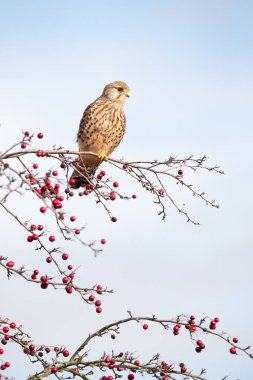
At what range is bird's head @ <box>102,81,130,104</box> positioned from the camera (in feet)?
33.2

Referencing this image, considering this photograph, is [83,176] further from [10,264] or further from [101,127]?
[101,127]

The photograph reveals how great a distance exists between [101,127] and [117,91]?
1.08 metres

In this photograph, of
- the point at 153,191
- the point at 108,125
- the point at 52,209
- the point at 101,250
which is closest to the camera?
the point at 52,209

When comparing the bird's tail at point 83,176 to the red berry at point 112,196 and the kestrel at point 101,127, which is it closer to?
the kestrel at point 101,127

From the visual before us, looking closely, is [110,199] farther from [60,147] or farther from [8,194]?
[8,194]

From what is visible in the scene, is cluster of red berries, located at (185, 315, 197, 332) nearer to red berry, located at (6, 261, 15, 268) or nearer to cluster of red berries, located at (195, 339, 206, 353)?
cluster of red berries, located at (195, 339, 206, 353)

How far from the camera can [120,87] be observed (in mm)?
10266

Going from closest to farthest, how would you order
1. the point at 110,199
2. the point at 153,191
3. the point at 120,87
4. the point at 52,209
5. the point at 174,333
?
1. the point at 52,209
2. the point at 174,333
3. the point at 110,199
4. the point at 153,191
5. the point at 120,87

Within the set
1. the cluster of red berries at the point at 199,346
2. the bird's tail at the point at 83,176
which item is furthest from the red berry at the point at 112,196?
the cluster of red berries at the point at 199,346

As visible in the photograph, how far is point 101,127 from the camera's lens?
9.46 meters

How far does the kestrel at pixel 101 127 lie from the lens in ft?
30.7

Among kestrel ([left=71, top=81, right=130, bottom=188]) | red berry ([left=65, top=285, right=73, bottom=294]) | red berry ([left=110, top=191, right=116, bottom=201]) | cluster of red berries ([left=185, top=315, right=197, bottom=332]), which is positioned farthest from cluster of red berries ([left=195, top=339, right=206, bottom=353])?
kestrel ([left=71, top=81, right=130, bottom=188])

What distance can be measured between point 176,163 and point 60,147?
1.39m

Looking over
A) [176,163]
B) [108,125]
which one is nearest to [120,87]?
[108,125]
